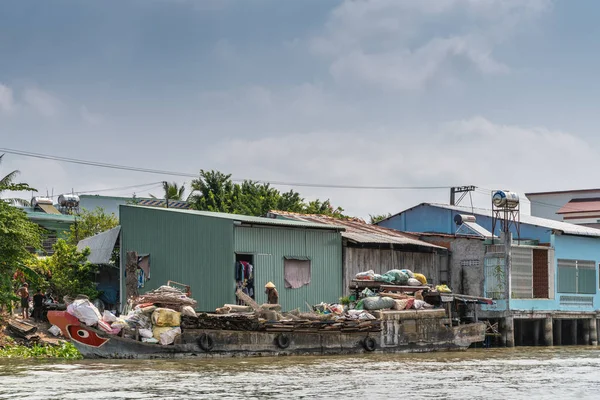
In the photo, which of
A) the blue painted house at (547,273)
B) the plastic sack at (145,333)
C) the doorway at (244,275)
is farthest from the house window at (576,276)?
the plastic sack at (145,333)

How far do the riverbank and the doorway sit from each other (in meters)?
5.27

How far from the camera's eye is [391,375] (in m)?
21.2

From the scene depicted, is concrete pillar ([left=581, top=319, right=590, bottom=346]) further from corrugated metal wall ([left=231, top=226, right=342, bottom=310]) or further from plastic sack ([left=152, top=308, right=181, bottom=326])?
plastic sack ([left=152, top=308, right=181, bottom=326])

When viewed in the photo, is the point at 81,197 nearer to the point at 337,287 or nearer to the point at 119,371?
the point at 337,287

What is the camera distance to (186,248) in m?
30.3

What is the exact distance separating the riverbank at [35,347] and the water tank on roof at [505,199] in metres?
15.9

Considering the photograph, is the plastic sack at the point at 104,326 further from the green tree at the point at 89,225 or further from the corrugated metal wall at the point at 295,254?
the green tree at the point at 89,225

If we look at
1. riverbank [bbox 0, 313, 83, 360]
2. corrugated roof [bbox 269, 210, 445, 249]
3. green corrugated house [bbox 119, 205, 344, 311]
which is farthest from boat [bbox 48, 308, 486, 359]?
corrugated roof [bbox 269, 210, 445, 249]

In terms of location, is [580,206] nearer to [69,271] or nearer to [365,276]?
[365,276]

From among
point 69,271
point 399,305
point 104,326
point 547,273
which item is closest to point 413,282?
point 399,305

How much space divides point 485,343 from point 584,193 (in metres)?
25.4

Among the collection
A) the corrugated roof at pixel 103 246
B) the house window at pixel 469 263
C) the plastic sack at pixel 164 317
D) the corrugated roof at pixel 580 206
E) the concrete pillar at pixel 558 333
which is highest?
the corrugated roof at pixel 580 206

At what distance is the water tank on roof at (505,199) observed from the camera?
3478 centimetres

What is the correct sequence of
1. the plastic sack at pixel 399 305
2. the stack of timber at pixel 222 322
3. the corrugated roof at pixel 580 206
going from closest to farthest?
the stack of timber at pixel 222 322 < the plastic sack at pixel 399 305 < the corrugated roof at pixel 580 206
